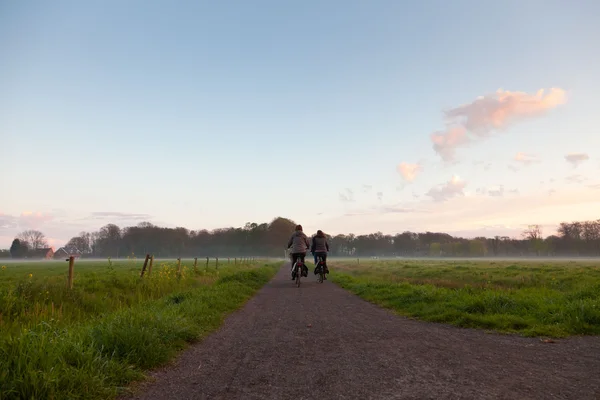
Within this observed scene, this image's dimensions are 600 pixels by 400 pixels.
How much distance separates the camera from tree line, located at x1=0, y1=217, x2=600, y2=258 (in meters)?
129

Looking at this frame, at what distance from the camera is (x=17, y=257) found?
148 meters

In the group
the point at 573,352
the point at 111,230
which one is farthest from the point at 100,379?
the point at 111,230

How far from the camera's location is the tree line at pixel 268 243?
12938 centimetres

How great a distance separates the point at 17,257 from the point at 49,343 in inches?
7249

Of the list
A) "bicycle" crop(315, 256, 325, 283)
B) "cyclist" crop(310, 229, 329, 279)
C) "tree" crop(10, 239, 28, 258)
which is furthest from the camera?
"tree" crop(10, 239, 28, 258)

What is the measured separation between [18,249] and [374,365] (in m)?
187

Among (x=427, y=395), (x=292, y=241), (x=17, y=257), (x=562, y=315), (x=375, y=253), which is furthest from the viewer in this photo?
(x=375, y=253)

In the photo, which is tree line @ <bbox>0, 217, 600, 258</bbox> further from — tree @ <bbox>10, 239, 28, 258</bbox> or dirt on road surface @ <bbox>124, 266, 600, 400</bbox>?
dirt on road surface @ <bbox>124, 266, 600, 400</bbox>

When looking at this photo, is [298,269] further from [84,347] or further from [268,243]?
[268,243]

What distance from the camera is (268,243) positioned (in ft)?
442

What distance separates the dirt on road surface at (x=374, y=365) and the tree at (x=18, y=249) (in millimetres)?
181825

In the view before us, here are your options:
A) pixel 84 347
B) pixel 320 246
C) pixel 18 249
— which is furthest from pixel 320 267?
pixel 18 249

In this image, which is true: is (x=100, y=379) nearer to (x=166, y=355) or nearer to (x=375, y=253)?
(x=166, y=355)

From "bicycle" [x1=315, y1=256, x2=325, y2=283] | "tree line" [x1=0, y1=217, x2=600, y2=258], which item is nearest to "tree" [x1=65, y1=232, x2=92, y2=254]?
"tree line" [x1=0, y1=217, x2=600, y2=258]
